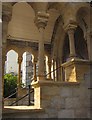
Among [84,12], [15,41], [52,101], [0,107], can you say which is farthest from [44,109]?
[15,41]

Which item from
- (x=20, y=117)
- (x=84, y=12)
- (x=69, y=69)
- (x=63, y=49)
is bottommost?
(x=20, y=117)

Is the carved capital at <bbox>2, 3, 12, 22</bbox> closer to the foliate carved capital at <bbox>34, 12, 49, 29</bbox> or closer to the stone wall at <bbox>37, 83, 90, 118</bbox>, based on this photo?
the foliate carved capital at <bbox>34, 12, 49, 29</bbox>

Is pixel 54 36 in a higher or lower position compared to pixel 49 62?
higher

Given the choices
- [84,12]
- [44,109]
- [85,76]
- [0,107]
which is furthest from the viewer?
[84,12]

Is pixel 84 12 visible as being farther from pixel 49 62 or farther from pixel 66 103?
pixel 49 62

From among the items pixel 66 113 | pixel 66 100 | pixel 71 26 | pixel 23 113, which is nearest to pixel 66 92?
pixel 66 100

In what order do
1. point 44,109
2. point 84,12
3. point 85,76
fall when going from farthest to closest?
point 84,12, point 85,76, point 44,109

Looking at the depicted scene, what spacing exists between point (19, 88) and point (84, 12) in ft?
18.2

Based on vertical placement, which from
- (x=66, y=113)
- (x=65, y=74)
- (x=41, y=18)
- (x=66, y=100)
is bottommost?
(x=66, y=113)

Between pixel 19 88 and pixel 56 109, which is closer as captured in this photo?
pixel 56 109

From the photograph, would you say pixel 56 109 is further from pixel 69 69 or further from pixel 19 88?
pixel 19 88

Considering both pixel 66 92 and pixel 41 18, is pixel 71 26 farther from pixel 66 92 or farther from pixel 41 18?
pixel 66 92

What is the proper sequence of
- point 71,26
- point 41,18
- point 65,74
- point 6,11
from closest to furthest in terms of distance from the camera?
point 6,11 → point 41,18 → point 65,74 → point 71,26

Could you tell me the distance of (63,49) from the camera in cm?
1154
